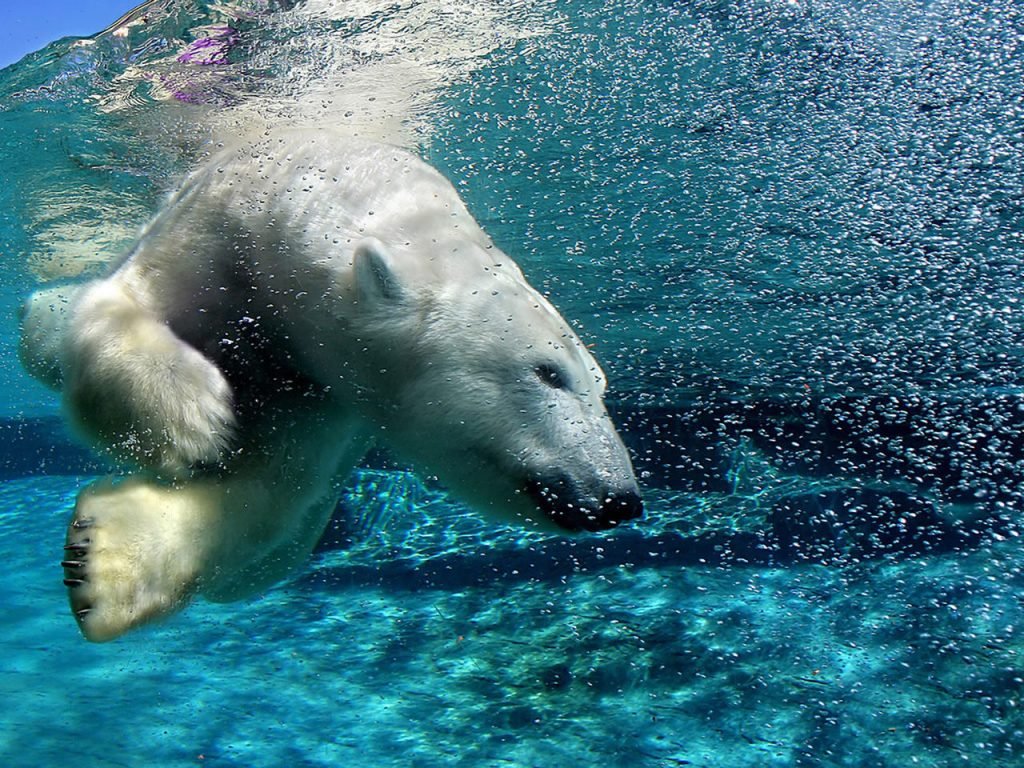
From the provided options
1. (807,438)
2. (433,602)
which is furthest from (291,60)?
(807,438)

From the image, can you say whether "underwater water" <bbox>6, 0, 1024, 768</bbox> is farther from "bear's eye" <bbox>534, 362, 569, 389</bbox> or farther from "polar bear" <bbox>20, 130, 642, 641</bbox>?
"bear's eye" <bbox>534, 362, 569, 389</bbox>

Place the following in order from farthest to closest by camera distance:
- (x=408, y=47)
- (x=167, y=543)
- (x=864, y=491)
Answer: (x=864, y=491) < (x=408, y=47) < (x=167, y=543)

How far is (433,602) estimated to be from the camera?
5.83m

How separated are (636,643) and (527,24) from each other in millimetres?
3793

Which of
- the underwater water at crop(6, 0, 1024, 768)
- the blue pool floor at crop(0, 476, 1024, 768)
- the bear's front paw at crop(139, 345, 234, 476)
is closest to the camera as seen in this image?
the bear's front paw at crop(139, 345, 234, 476)

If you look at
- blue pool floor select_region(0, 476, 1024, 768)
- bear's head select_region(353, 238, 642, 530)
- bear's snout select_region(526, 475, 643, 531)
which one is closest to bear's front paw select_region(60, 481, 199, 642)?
bear's head select_region(353, 238, 642, 530)

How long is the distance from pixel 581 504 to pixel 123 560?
100 centimetres

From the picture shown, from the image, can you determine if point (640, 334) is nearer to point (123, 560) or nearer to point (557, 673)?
point (557, 673)

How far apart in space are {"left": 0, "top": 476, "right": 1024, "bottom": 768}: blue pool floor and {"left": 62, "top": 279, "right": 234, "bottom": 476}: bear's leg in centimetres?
215

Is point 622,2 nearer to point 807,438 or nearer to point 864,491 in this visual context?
point 864,491

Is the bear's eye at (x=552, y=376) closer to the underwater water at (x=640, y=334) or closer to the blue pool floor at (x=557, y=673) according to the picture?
the underwater water at (x=640, y=334)

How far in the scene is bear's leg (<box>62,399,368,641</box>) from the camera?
1630mm

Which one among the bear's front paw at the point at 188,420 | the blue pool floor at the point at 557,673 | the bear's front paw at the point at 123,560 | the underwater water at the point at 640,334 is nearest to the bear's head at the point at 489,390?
the bear's front paw at the point at 188,420

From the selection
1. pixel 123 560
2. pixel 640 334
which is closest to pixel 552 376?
pixel 123 560
